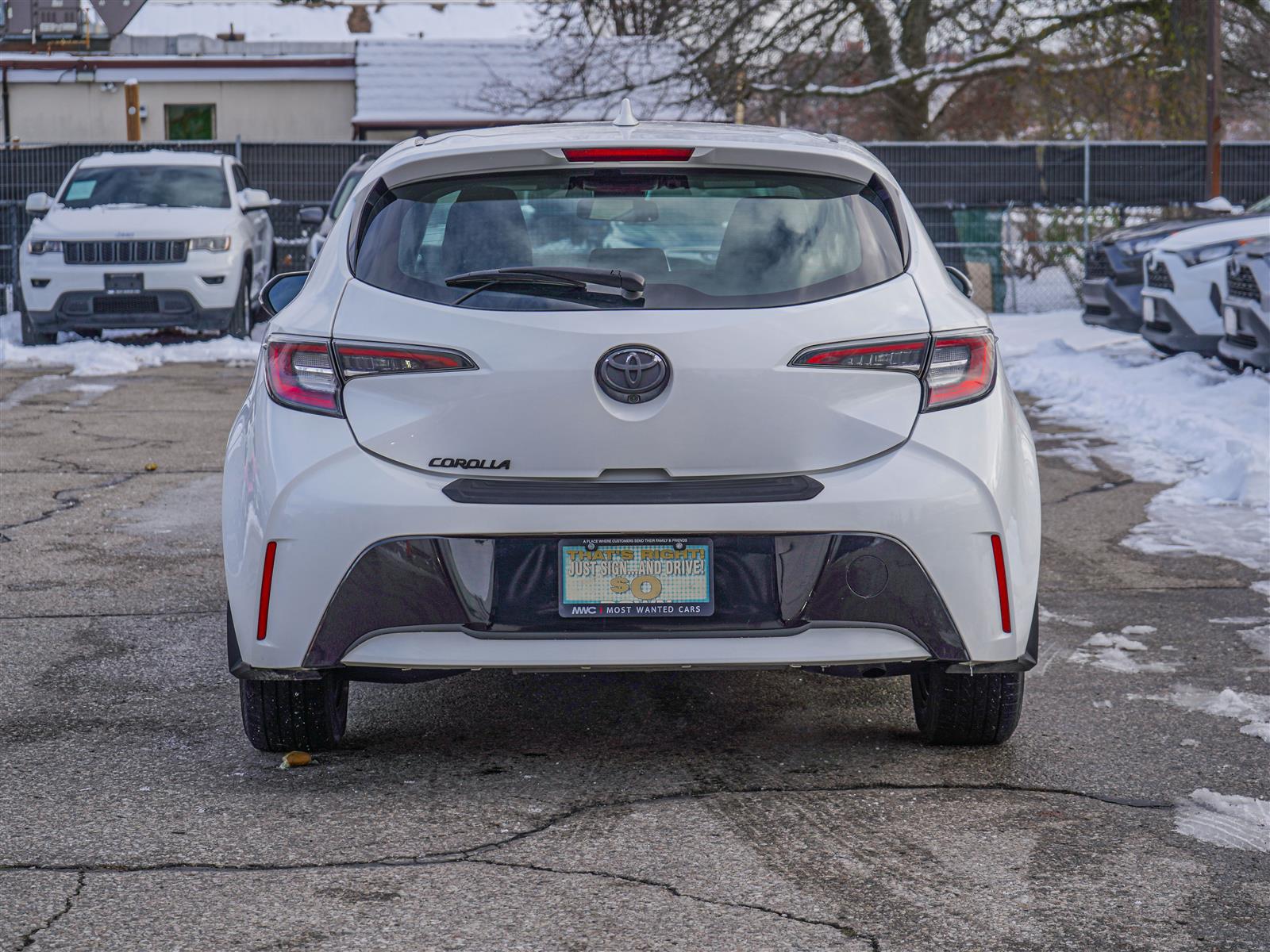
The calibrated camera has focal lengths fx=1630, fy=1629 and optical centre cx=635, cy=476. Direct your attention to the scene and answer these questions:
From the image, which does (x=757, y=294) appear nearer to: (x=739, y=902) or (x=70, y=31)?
(x=739, y=902)

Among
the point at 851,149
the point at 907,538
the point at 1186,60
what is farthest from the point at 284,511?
the point at 1186,60

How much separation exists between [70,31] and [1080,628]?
31303 millimetres

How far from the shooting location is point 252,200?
1742 centimetres

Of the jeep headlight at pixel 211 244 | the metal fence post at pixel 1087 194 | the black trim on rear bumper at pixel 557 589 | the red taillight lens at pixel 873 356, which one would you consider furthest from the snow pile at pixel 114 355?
the red taillight lens at pixel 873 356

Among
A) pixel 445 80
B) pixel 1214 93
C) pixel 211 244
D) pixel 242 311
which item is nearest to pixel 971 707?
pixel 211 244

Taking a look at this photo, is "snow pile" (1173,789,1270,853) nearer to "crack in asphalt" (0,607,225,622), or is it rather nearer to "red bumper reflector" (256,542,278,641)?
"red bumper reflector" (256,542,278,641)

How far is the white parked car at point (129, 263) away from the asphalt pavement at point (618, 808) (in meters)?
10.8

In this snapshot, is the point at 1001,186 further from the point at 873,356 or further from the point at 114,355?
the point at 873,356

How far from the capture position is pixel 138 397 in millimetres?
12898

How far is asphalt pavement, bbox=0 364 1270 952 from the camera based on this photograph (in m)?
3.08

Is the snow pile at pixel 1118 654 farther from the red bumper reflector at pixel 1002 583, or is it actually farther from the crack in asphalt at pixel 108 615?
the crack in asphalt at pixel 108 615

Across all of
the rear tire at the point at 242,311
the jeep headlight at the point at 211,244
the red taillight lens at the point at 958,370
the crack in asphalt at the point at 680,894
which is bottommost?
the crack in asphalt at the point at 680,894

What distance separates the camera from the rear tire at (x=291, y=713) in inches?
158

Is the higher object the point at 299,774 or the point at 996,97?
the point at 996,97
